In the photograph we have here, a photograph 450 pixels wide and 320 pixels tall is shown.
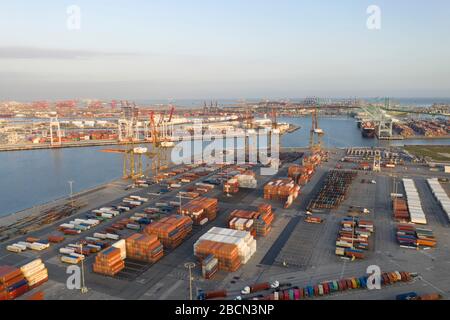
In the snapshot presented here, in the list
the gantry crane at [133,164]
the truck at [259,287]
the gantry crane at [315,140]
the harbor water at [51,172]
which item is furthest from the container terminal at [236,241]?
the gantry crane at [315,140]

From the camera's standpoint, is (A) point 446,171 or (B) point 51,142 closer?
(A) point 446,171

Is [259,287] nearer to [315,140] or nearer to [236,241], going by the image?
[236,241]

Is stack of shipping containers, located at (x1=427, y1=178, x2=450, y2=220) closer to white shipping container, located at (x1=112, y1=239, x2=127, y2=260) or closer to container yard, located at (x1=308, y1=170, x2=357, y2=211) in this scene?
container yard, located at (x1=308, y1=170, x2=357, y2=211)

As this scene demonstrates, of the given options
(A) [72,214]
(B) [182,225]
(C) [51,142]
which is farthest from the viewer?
(C) [51,142]

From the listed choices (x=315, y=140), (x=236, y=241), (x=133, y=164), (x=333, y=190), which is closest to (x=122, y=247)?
(x=236, y=241)

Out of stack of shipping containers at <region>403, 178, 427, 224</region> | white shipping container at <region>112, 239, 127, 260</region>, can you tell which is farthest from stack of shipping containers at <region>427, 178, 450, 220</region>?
white shipping container at <region>112, 239, 127, 260</region>

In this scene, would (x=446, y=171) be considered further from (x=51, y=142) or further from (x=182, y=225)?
(x=51, y=142)

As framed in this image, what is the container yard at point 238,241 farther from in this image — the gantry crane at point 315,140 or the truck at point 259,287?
the gantry crane at point 315,140
